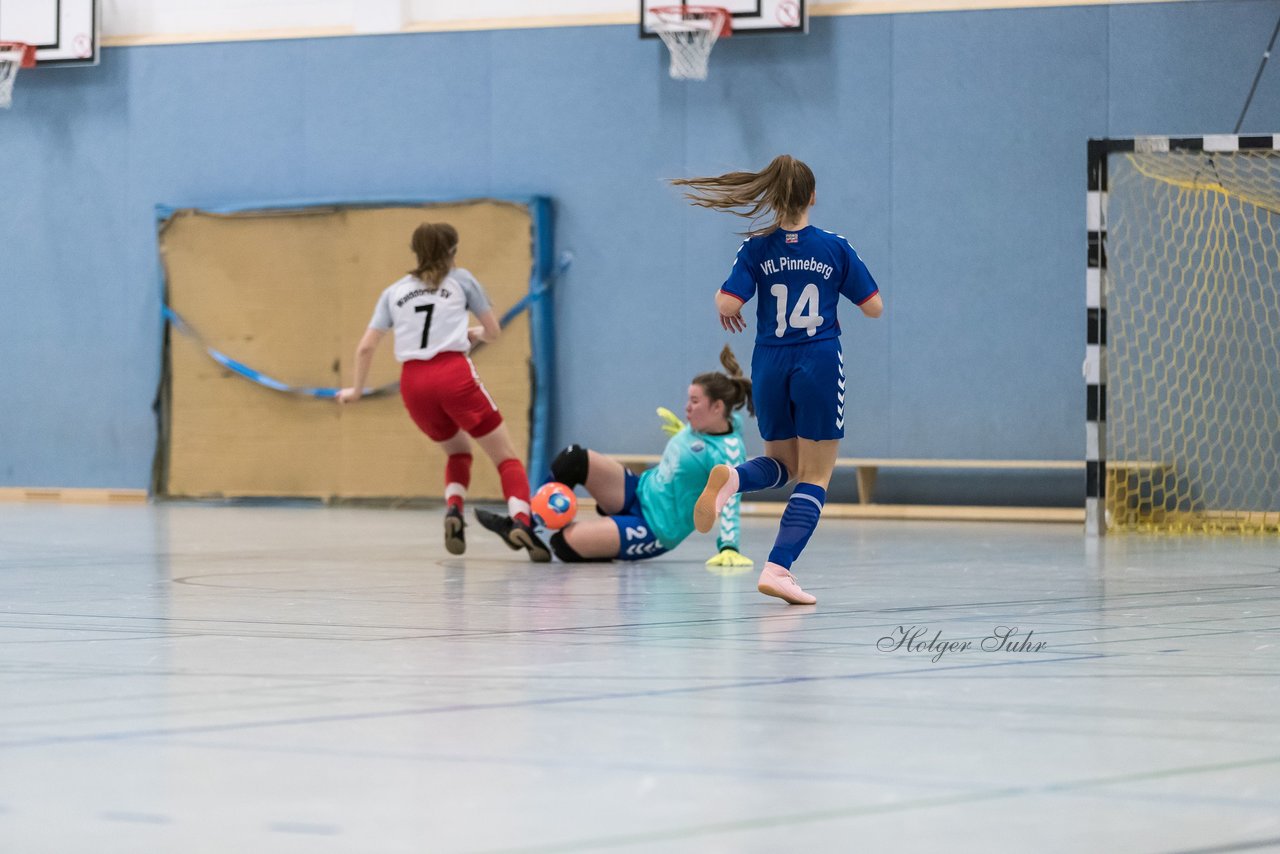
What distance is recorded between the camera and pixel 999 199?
44.7ft

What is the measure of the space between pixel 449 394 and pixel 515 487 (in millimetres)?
576

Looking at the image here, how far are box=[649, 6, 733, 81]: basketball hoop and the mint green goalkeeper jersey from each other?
658 cm

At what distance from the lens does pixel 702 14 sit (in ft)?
45.7

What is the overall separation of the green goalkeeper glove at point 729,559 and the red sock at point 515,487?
3.16 ft

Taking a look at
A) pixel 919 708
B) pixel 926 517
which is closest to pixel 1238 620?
pixel 919 708

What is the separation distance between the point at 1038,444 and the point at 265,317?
6.74 m

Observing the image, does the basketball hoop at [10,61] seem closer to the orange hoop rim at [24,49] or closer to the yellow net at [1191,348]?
the orange hoop rim at [24,49]

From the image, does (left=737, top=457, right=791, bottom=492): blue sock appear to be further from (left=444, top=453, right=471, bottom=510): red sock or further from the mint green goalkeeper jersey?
(left=444, top=453, right=471, bottom=510): red sock

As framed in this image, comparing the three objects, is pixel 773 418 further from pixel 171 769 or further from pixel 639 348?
pixel 639 348

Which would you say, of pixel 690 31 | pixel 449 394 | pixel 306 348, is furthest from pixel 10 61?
pixel 449 394

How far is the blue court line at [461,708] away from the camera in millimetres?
3336

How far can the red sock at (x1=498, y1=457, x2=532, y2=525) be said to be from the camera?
8.51m

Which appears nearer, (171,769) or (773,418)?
(171,769)

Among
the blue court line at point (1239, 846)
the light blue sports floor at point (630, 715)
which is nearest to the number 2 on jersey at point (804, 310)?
the light blue sports floor at point (630, 715)
